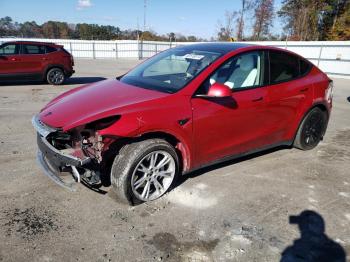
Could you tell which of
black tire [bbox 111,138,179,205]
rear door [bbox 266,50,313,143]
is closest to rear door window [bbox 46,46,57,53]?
rear door [bbox 266,50,313,143]

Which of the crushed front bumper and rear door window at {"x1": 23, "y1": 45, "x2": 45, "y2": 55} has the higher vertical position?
rear door window at {"x1": 23, "y1": 45, "x2": 45, "y2": 55}

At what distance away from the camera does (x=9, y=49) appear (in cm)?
1195

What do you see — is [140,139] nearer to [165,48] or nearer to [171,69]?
[171,69]

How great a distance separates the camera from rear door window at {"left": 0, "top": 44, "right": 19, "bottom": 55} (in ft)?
39.0

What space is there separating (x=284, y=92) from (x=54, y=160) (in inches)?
123

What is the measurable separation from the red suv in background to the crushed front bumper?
940cm

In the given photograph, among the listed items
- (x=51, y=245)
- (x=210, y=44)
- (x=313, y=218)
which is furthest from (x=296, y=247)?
(x=210, y=44)

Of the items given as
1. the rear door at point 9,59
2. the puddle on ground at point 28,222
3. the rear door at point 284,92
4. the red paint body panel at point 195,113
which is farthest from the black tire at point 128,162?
the rear door at point 9,59

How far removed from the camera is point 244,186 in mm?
4230

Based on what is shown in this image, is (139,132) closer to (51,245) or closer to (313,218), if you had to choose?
(51,245)

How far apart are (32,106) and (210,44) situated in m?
5.74

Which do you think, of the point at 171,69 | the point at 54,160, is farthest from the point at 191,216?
the point at 171,69

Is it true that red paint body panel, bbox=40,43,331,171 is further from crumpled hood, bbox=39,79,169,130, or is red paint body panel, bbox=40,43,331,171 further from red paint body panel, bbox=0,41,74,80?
red paint body panel, bbox=0,41,74,80

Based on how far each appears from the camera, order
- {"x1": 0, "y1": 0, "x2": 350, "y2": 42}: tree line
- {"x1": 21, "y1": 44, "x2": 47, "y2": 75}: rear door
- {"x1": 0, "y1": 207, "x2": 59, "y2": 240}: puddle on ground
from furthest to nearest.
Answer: {"x1": 0, "y1": 0, "x2": 350, "y2": 42}: tree line, {"x1": 21, "y1": 44, "x2": 47, "y2": 75}: rear door, {"x1": 0, "y1": 207, "x2": 59, "y2": 240}: puddle on ground
